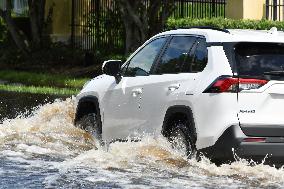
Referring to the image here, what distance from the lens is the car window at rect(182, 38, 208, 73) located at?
10.7 meters

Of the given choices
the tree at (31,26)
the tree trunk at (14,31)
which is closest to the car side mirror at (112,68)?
the tree at (31,26)

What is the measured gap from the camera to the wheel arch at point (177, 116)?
1047 cm

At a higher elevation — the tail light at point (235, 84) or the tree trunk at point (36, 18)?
the tail light at point (235, 84)

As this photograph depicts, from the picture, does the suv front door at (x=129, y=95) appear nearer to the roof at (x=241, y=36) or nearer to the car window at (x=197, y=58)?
the car window at (x=197, y=58)

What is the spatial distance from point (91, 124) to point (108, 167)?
81.1 inches

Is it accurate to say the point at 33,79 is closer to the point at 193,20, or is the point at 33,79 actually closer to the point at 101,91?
the point at 193,20

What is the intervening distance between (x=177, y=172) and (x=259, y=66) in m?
1.38

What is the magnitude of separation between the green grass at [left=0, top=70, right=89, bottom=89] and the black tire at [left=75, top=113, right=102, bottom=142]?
1128 cm

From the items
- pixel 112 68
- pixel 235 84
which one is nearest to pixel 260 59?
pixel 235 84

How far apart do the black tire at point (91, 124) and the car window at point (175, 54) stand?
1692 millimetres

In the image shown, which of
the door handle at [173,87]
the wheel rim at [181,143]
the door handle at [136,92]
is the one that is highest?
the door handle at [173,87]

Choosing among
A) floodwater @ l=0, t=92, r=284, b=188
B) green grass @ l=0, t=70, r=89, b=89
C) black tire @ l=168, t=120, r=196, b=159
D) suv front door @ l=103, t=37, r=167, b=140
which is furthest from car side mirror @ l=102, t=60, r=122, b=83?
green grass @ l=0, t=70, r=89, b=89

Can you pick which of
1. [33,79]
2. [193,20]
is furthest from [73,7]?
[33,79]

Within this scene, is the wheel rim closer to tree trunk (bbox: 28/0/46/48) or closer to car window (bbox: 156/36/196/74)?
car window (bbox: 156/36/196/74)
